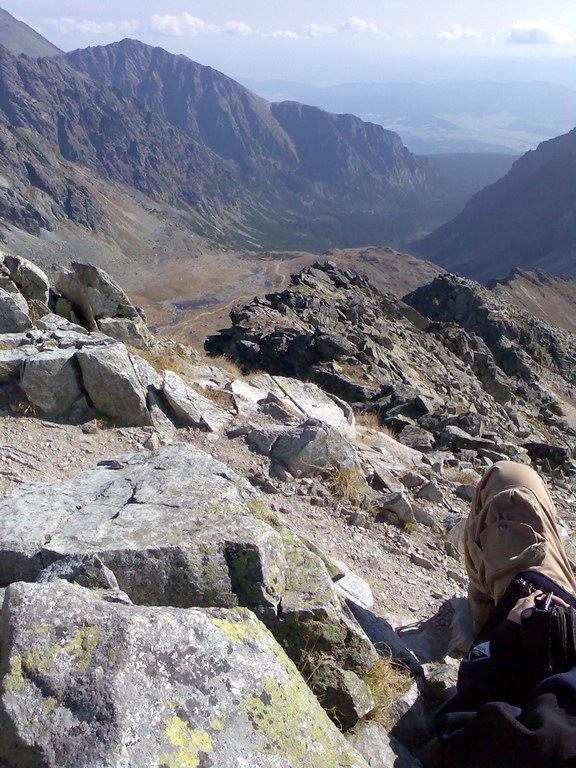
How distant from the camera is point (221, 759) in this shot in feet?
9.64

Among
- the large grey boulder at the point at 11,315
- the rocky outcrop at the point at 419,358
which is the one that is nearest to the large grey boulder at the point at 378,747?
the large grey boulder at the point at 11,315

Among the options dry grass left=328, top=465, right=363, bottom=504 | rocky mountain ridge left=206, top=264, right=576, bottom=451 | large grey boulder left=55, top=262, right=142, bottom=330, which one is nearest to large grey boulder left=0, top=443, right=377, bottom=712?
dry grass left=328, top=465, right=363, bottom=504

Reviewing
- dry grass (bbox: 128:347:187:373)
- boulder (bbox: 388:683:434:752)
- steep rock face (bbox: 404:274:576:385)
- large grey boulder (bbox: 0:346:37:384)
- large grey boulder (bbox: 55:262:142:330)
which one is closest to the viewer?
boulder (bbox: 388:683:434:752)

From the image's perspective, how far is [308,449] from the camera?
988cm

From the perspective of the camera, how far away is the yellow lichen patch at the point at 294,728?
321cm

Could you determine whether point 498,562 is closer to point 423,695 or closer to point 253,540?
point 423,695

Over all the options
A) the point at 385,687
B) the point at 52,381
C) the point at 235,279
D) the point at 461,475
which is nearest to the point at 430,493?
the point at 461,475

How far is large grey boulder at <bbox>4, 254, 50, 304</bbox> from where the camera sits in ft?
45.5

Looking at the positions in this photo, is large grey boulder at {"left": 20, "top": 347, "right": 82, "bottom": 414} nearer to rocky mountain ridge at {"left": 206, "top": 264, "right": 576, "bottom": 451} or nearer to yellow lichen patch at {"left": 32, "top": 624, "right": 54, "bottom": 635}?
yellow lichen patch at {"left": 32, "top": 624, "right": 54, "bottom": 635}

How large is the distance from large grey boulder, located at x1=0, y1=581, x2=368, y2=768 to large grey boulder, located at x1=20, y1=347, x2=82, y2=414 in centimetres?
654

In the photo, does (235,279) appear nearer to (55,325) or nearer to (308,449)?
(55,325)

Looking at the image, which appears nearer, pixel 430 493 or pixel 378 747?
pixel 378 747

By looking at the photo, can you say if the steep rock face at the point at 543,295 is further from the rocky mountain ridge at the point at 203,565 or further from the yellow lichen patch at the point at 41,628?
the yellow lichen patch at the point at 41,628

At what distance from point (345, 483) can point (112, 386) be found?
4.28m
